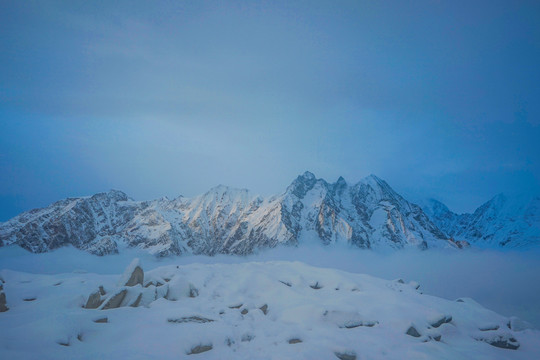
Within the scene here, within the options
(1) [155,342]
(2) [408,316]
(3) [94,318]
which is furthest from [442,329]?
(3) [94,318]

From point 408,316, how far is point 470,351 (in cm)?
373

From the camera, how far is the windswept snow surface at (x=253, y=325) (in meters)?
11.4

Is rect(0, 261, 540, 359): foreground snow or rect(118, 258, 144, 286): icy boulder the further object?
rect(118, 258, 144, 286): icy boulder

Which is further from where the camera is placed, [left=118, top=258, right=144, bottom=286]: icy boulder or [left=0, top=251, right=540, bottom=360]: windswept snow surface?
[left=118, top=258, right=144, bottom=286]: icy boulder

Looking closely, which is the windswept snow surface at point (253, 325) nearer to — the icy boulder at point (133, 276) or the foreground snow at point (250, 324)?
the foreground snow at point (250, 324)

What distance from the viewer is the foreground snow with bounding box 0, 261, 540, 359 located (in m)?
11.5

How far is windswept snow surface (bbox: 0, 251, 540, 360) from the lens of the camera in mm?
11422

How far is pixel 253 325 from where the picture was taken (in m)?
16.4

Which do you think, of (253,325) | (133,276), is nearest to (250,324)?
(253,325)

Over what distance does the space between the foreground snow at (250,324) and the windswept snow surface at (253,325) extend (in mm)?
57

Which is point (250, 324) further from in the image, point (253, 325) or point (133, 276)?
point (133, 276)

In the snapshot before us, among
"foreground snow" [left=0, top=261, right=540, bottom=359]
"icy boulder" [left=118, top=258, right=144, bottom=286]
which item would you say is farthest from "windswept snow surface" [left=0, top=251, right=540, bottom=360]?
"icy boulder" [left=118, top=258, right=144, bottom=286]

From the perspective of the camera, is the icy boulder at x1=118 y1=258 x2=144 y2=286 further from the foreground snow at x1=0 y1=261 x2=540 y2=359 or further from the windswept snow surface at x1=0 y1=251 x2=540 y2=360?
the windswept snow surface at x1=0 y1=251 x2=540 y2=360

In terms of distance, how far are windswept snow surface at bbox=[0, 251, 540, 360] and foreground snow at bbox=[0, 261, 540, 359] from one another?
6 centimetres
